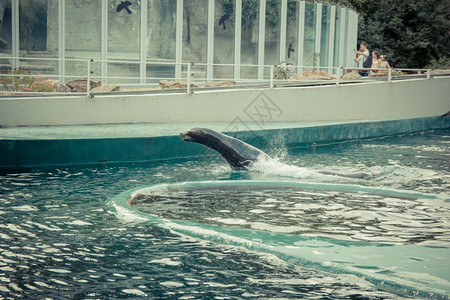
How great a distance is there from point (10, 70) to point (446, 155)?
1268cm

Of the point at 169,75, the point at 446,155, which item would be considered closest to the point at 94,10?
the point at 169,75

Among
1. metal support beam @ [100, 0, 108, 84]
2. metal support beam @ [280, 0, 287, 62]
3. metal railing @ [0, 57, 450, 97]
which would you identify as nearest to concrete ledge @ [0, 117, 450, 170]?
metal railing @ [0, 57, 450, 97]

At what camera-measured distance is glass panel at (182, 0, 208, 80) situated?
25.7 m

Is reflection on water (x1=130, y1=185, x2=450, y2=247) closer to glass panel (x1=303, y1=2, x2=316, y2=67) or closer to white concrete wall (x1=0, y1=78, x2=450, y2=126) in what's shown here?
white concrete wall (x1=0, y1=78, x2=450, y2=126)

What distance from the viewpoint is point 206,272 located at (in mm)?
6855

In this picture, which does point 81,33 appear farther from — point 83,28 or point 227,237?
point 227,237

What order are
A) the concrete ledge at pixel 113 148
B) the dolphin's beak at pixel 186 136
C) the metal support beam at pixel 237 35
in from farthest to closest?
the metal support beam at pixel 237 35 → the concrete ledge at pixel 113 148 → the dolphin's beak at pixel 186 136

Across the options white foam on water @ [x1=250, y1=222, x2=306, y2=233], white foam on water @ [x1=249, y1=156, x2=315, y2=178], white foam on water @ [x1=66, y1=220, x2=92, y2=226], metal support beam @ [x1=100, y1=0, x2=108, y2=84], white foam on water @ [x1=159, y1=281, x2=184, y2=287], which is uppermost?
metal support beam @ [x1=100, y1=0, x2=108, y2=84]

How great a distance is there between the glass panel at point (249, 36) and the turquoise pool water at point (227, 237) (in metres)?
14.5

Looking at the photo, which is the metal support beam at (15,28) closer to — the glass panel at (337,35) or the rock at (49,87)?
the rock at (49,87)

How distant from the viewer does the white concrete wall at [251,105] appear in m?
17.6

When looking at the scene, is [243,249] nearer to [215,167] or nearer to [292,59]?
[215,167]

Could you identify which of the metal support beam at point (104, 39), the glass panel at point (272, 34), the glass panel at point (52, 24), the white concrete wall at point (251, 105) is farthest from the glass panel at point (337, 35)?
the glass panel at point (52, 24)

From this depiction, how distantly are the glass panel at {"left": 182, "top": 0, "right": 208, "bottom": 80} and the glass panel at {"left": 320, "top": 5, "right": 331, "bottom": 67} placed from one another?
27.9 feet
